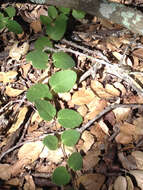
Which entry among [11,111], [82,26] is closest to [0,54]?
[11,111]

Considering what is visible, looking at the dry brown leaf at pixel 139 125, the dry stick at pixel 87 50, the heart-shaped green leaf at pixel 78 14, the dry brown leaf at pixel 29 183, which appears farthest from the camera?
the heart-shaped green leaf at pixel 78 14

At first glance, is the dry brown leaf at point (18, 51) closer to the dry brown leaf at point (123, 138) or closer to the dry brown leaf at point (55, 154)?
the dry brown leaf at point (55, 154)

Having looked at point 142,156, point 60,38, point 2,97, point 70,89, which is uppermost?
point 60,38

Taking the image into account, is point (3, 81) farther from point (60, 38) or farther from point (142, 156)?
point (142, 156)

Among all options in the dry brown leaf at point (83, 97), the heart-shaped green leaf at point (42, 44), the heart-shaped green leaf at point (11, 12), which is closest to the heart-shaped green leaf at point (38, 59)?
the heart-shaped green leaf at point (42, 44)

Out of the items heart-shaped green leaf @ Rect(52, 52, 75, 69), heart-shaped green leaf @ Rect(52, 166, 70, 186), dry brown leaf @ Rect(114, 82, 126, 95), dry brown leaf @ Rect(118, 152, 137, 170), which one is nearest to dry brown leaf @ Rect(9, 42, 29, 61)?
heart-shaped green leaf @ Rect(52, 52, 75, 69)

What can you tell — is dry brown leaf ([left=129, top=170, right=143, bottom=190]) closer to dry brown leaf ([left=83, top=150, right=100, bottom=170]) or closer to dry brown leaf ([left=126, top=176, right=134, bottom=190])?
dry brown leaf ([left=126, top=176, right=134, bottom=190])
